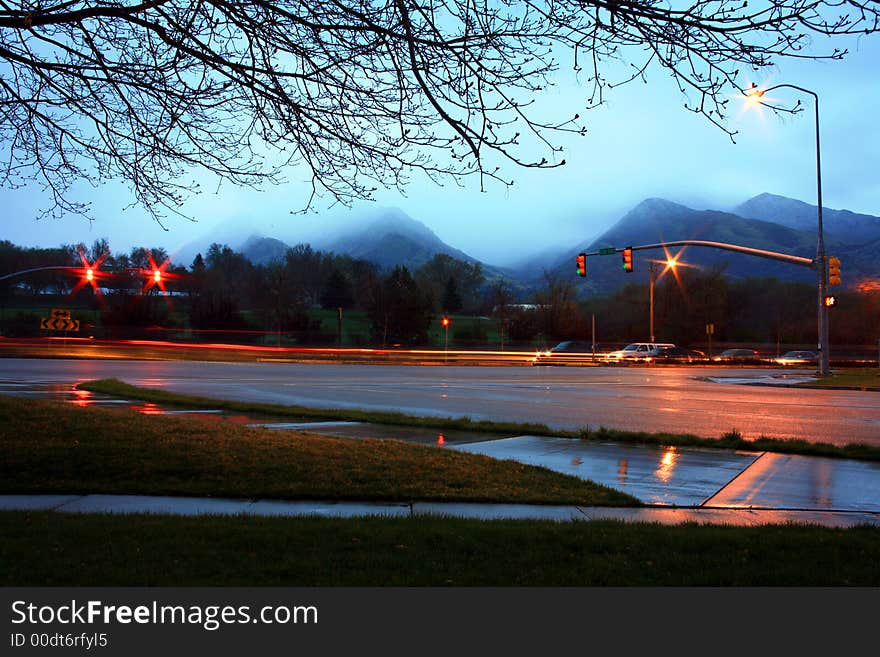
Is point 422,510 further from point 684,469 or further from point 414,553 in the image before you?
point 684,469

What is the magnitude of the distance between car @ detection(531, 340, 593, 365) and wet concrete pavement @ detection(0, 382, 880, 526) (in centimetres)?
3891

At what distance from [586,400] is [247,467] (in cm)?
1341

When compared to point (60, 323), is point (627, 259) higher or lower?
higher

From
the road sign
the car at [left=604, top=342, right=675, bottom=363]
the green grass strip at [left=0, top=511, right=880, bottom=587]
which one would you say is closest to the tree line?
the car at [left=604, top=342, right=675, bottom=363]

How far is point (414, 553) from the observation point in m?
5.34

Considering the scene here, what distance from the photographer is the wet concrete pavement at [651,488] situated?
7.17 metres

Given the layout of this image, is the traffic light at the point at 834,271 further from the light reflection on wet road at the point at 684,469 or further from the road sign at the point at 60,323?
the road sign at the point at 60,323

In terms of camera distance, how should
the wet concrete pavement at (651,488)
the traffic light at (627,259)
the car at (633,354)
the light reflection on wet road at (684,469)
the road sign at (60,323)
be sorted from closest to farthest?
the wet concrete pavement at (651,488)
the light reflection on wet road at (684,469)
the traffic light at (627,259)
the road sign at (60,323)
the car at (633,354)

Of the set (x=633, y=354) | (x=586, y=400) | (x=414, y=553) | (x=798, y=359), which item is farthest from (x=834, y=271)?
(x=798, y=359)

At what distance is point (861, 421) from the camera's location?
15.8 meters

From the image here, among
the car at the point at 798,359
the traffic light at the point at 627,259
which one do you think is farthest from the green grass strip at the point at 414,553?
the car at the point at 798,359

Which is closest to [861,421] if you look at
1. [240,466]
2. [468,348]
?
[240,466]

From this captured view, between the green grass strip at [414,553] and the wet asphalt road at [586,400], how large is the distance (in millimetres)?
7977

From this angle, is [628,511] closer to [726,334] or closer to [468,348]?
[468,348]
